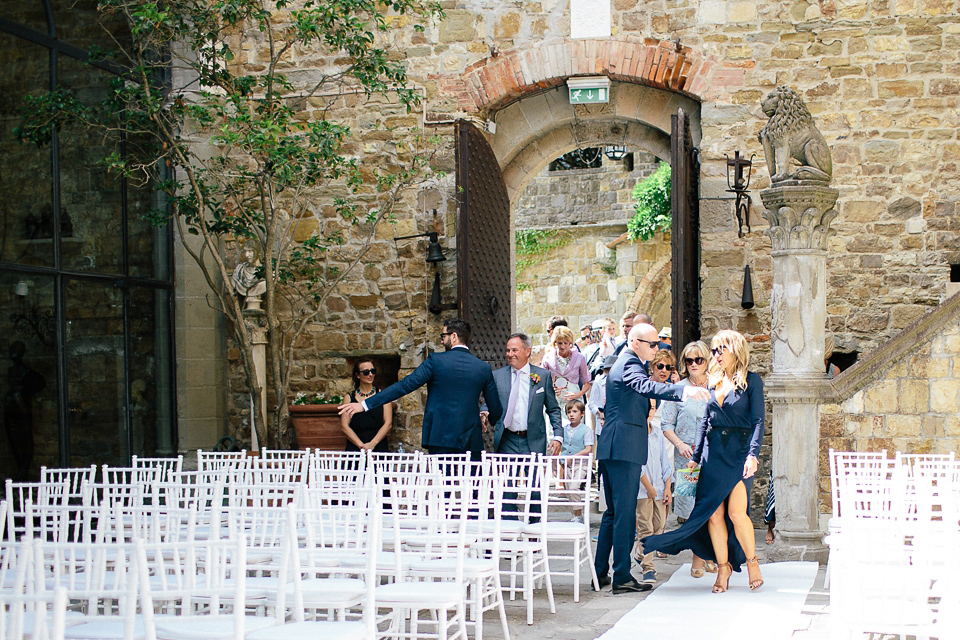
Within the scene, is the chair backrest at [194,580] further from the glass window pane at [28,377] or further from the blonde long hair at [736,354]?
the glass window pane at [28,377]

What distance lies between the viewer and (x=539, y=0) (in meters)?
10.2

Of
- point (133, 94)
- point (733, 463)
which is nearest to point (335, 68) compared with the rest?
point (133, 94)

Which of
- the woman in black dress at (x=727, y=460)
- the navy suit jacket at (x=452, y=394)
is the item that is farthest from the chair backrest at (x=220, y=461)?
the woman in black dress at (x=727, y=460)

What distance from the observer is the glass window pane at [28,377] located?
28.0 feet

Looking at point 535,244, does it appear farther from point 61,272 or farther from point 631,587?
point 631,587

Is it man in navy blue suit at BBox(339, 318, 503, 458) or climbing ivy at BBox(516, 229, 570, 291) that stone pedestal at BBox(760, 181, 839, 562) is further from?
climbing ivy at BBox(516, 229, 570, 291)

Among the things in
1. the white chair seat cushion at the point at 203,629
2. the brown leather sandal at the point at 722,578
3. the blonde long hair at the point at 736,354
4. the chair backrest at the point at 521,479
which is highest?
the blonde long hair at the point at 736,354

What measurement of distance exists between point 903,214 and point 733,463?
459 cm

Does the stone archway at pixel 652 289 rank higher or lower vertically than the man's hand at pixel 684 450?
higher

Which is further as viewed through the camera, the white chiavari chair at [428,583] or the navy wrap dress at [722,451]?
the navy wrap dress at [722,451]

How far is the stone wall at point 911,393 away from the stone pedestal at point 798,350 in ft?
1.21

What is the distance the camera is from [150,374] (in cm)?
1036

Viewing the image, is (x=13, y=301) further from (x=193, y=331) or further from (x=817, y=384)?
(x=817, y=384)

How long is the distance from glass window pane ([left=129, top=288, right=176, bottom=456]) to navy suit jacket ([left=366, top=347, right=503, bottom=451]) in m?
3.49
